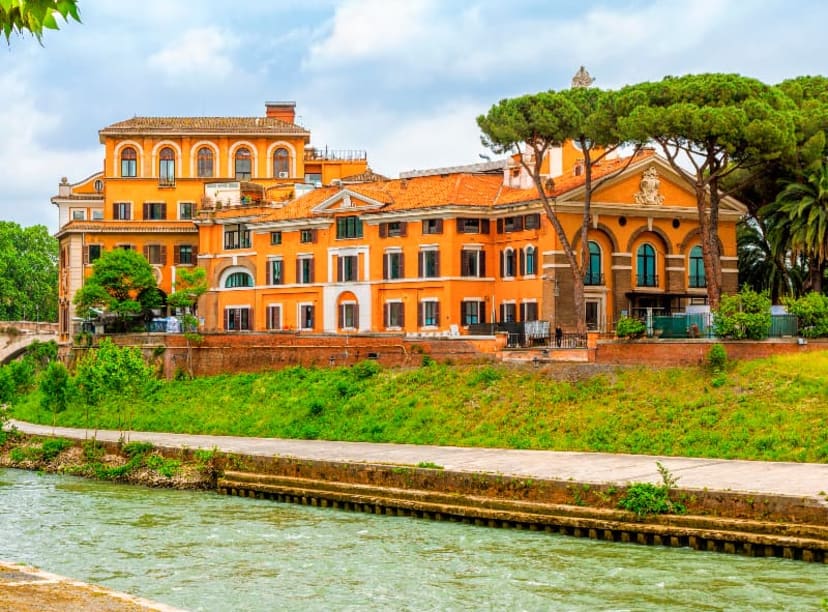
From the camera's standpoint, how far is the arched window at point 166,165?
7794 centimetres

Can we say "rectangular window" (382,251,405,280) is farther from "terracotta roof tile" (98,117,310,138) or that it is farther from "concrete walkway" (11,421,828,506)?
"terracotta roof tile" (98,117,310,138)

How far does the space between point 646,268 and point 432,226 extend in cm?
1021

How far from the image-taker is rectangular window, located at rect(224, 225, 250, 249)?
6806cm

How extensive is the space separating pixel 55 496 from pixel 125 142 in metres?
42.4

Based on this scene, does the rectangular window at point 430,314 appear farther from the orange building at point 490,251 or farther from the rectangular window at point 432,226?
the rectangular window at point 432,226

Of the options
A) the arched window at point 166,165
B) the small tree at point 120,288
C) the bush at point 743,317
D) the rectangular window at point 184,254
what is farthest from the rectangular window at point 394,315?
the arched window at point 166,165

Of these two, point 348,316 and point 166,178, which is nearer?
point 348,316

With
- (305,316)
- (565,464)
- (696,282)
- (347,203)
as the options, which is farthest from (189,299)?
(565,464)

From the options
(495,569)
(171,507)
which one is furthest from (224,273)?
(495,569)

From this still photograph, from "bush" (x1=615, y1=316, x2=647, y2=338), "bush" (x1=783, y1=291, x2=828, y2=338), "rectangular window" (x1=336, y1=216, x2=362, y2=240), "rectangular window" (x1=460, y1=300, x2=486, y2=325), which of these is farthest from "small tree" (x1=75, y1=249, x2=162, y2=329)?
"bush" (x1=783, y1=291, x2=828, y2=338)

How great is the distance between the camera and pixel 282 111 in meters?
85.1

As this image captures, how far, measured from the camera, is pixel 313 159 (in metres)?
86.4

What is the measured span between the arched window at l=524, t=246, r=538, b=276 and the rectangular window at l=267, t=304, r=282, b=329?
49.1 feet

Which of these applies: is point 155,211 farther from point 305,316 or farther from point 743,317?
point 743,317
